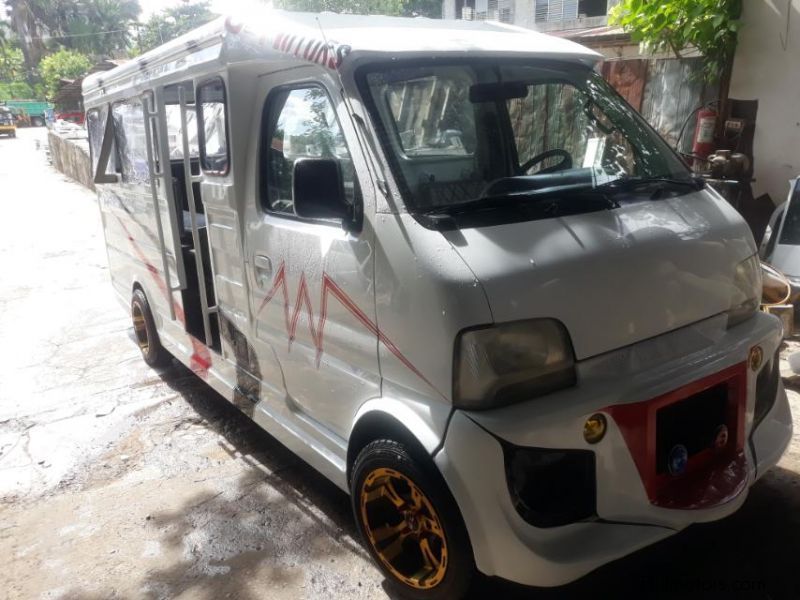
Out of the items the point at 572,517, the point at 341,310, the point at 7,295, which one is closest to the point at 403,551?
the point at 572,517

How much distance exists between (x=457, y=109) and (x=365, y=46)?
573 mm

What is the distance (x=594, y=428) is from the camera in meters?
2.10

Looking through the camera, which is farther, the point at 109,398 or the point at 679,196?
the point at 109,398

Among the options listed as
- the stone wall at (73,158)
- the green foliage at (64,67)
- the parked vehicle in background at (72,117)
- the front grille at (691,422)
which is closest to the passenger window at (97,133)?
the front grille at (691,422)

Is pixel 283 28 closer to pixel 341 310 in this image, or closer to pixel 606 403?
pixel 341 310

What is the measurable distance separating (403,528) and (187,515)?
144 centimetres

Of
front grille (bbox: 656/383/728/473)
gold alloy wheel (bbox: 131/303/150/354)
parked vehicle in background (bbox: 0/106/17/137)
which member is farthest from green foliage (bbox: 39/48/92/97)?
front grille (bbox: 656/383/728/473)

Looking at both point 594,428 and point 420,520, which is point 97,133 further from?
Result: point 594,428

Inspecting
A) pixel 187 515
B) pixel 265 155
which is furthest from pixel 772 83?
pixel 187 515

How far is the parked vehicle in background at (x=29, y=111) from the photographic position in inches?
2438

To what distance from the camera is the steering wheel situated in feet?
9.55

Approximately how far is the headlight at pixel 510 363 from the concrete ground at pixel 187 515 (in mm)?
875

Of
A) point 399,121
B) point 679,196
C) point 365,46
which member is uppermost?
point 365,46

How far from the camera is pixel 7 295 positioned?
8.35 metres
